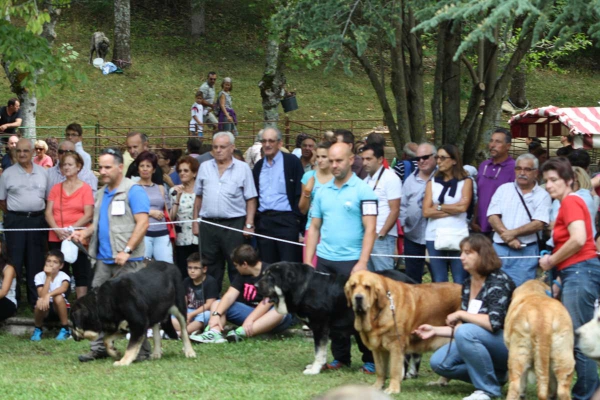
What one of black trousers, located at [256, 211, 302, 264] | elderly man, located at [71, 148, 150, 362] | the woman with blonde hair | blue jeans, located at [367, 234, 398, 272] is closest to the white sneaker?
blue jeans, located at [367, 234, 398, 272]

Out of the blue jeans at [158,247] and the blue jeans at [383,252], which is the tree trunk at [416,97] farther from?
the blue jeans at [158,247]

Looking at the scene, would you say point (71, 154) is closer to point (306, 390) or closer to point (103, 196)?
point (103, 196)

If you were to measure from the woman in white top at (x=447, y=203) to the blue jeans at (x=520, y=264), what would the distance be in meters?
0.53

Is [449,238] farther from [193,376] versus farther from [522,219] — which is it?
[193,376]

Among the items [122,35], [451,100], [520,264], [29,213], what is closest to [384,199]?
[520,264]

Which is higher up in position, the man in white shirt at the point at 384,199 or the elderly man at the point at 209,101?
the elderly man at the point at 209,101

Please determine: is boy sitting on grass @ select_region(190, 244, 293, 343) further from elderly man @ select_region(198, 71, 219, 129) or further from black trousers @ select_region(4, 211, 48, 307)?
elderly man @ select_region(198, 71, 219, 129)

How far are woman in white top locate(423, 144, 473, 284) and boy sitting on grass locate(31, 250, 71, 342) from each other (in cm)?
421

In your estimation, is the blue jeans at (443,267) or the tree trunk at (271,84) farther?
Result: the tree trunk at (271,84)

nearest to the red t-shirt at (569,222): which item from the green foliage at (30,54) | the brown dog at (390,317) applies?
the brown dog at (390,317)

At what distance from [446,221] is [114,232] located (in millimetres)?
3401

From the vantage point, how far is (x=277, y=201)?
35.5 ft

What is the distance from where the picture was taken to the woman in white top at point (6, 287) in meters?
10.7

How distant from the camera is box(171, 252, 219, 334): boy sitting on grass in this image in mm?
10540
